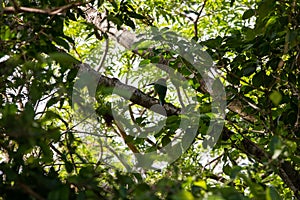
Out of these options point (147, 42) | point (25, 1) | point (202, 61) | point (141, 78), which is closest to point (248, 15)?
point (202, 61)

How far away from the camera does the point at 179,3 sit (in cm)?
356

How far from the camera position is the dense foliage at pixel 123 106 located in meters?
0.95

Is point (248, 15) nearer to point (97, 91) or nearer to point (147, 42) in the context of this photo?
point (147, 42)

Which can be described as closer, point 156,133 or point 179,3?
point 156,133

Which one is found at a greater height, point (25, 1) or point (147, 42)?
point (147, 42)

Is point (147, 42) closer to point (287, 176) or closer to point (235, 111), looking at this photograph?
point (235, 111)

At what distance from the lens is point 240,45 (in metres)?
1.85

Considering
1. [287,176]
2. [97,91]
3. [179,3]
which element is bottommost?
[287,176]

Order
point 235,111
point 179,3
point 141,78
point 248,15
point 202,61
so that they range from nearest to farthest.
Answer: point 248,15 < point 202,61 < point 235,111 < point 141,78 < point 179,3

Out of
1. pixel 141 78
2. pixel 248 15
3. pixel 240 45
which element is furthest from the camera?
pixel 141 78

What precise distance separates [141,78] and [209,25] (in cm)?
151

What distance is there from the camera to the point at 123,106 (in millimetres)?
2156

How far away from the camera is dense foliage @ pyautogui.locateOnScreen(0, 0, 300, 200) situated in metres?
0.95

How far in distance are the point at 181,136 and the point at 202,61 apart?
0.29m
